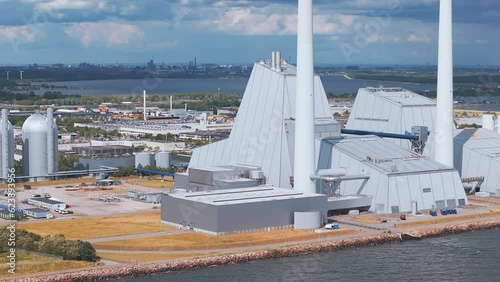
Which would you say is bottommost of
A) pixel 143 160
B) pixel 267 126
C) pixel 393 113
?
pixel 143 160

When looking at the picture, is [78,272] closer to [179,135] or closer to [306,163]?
[306,163]

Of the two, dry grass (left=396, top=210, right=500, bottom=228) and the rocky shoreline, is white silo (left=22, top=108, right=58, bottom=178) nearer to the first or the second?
dry grass (left=396, top=210, right=500, bottom=228)

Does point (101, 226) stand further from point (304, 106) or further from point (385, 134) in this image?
point (385, 134)

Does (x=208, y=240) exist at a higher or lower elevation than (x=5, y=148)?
lower

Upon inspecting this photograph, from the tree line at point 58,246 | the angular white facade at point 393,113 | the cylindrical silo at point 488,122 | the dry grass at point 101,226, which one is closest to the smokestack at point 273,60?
the angular white facade at point 393,113

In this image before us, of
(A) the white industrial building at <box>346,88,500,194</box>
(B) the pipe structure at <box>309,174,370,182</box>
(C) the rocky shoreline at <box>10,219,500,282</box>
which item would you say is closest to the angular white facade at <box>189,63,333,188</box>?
(B) the pipe structure at <box>309,174,370,182</box>

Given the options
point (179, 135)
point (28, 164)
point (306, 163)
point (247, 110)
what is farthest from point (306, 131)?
point (179, 135)

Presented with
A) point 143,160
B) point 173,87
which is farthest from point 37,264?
point 173,87
